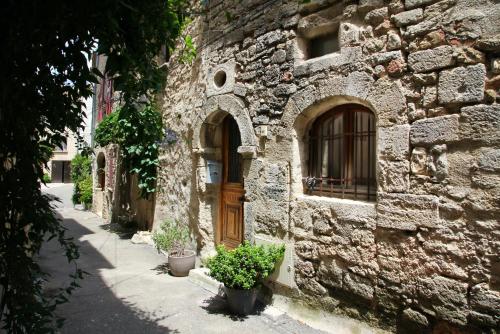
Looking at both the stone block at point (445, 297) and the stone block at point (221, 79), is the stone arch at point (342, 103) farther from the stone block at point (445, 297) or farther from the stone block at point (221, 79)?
the stone block at point (221, 79)

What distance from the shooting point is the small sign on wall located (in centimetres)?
519

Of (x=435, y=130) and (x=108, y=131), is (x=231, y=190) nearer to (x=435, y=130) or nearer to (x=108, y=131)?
(x=435, y=130)

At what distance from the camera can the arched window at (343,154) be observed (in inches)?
131

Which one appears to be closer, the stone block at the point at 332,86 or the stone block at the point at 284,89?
the stone block at the point at 332,86

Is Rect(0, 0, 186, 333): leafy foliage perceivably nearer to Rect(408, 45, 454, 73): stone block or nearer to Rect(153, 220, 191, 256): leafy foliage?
Rect(408, 45, 454, 73): stone block

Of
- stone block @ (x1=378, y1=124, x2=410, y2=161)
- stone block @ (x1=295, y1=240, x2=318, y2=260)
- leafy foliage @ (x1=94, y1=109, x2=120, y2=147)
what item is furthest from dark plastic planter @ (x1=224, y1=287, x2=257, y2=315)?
leafy foliage @ (x1=94, y1=109, x2=120, y2=147)

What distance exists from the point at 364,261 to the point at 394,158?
96 centimetres

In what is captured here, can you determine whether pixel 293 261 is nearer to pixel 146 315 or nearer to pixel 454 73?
pixel 146 315

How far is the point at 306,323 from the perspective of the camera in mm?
3520

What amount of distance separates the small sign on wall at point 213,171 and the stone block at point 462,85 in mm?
3285

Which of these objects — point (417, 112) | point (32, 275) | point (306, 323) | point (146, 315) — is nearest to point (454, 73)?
point (417, 112)

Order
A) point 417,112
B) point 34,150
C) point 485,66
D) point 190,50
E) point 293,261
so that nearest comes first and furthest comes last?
point 34,150 → point 485,66 → point 417,112 → point 293,261 → point 190,50

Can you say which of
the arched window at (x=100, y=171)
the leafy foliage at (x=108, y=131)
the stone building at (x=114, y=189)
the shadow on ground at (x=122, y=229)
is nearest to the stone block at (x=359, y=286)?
the stone building at (x=114, y=189)

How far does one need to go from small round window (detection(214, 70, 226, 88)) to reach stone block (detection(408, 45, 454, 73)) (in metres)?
2.72
